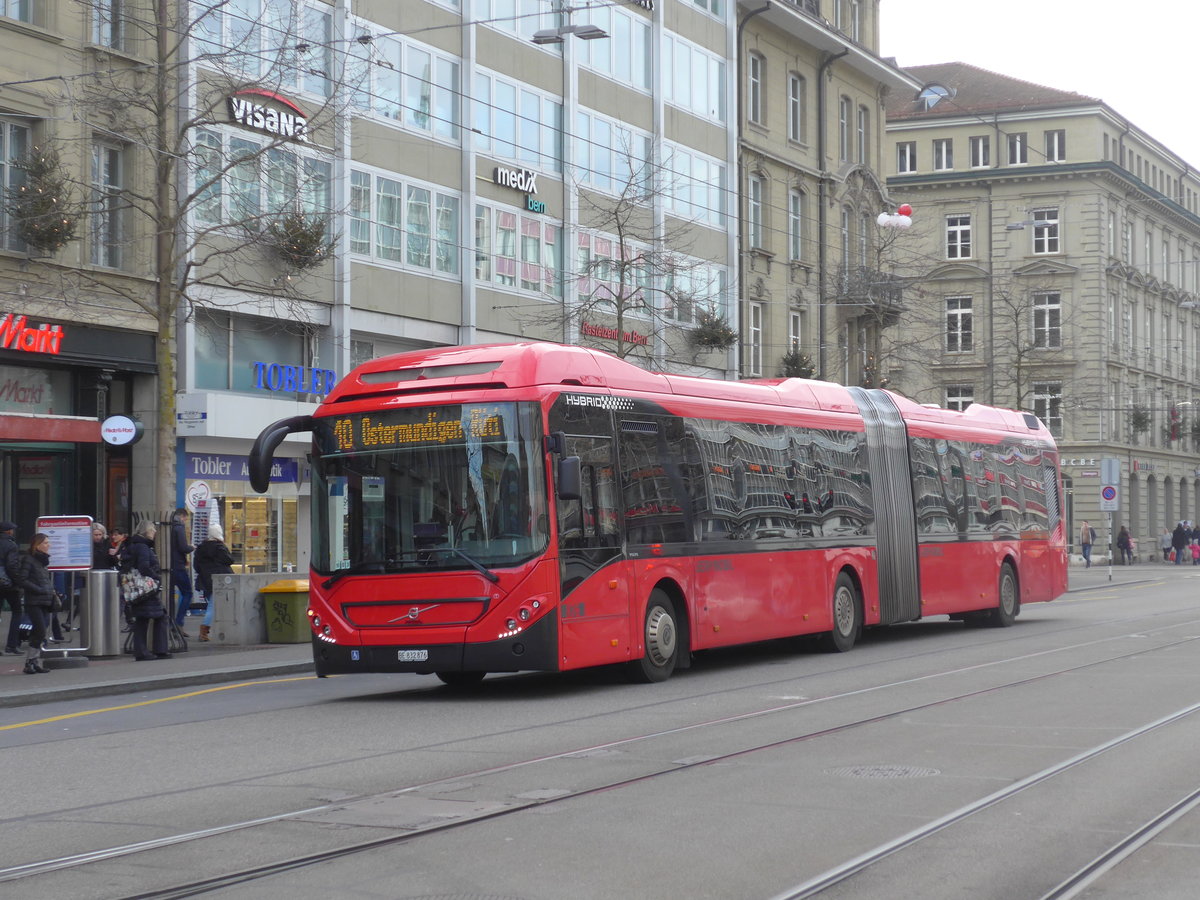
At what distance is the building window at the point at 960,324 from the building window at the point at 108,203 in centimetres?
5398

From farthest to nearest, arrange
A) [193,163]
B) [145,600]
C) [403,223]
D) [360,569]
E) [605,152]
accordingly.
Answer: [605,152]
[403,223]
[193,163]
[145,600]
[360,569]

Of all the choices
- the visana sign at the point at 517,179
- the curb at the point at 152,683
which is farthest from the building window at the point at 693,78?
the curb at the point at 152,683

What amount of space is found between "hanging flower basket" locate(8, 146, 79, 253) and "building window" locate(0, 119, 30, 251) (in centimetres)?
22

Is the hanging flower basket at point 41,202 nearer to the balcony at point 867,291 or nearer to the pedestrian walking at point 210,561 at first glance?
the pedestrian walking at point 210,561

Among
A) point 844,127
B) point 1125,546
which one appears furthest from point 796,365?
point 1125,546

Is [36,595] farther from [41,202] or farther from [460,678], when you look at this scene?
[41,202]

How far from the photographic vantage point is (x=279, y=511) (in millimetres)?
30000

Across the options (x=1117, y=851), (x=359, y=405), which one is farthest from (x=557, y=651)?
(x=1117, y=851)

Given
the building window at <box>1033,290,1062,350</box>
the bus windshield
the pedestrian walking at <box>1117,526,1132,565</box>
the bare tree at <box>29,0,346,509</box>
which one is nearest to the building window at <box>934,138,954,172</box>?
the building window at <box>1033,290,1062,350</box>

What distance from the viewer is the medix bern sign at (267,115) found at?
91.4ft

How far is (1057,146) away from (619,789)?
70.4 metres

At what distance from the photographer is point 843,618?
2019cm

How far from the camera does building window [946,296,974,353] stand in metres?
75.5

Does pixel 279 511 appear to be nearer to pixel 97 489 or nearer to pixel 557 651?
pixel 97 489
